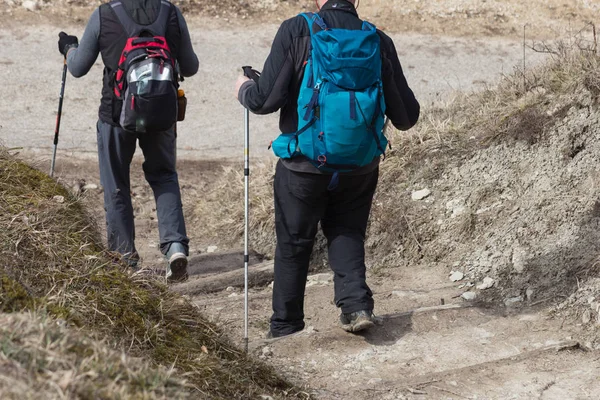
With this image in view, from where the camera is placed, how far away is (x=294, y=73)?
4312 millimetres

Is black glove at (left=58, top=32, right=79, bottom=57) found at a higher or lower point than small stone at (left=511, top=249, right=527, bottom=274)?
higher

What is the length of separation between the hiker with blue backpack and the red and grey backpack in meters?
0.82

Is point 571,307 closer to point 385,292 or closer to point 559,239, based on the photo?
point 559,239

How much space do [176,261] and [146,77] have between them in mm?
1318

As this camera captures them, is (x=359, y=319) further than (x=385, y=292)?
No

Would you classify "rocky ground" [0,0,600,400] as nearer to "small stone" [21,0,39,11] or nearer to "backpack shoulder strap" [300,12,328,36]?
"backpack shoulder strap" [300,12,328,36]

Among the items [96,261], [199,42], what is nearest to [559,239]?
[96,261]

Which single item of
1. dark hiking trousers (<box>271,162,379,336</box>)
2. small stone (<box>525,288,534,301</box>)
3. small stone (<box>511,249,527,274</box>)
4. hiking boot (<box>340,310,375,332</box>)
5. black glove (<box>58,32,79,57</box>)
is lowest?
small stone (<box>525,288,534,301</box>)

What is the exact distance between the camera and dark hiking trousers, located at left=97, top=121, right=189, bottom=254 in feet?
18.8

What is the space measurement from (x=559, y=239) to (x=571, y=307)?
2.03 ft

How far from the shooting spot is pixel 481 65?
37.3 feet

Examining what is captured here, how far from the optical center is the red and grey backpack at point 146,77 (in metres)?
5.33

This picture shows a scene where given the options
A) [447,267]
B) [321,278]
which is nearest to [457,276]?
[447,267]

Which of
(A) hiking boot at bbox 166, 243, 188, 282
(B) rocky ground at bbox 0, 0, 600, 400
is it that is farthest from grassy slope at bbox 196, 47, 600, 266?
(A) hiking boot at bbox 166, 243, 188, 282
